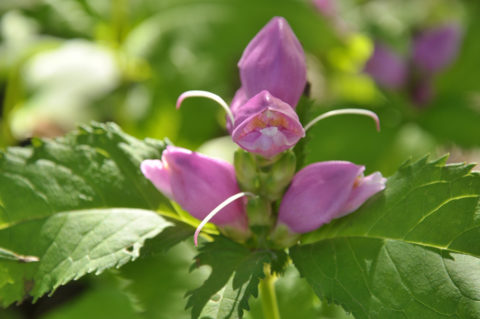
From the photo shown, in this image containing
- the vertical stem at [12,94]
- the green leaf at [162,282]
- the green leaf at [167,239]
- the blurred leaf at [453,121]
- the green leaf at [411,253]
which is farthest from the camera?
the vertical stem at [12,94]

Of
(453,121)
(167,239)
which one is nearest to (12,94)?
(167,239)

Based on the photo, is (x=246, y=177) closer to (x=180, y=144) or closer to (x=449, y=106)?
(x=180, y=144)

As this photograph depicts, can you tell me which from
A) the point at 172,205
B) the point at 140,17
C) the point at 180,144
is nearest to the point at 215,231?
the point at 172,205

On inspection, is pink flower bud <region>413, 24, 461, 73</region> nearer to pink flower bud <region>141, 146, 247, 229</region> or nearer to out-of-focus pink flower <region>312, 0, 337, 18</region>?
out-of-focus pink flower <region>312, 0, 337, 18</region>

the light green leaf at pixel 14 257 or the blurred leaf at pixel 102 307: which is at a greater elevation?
the light green leaf at pixel 14 257

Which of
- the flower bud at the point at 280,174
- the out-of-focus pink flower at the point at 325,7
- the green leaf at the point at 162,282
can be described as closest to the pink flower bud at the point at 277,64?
the flower bud at the point at 280,174

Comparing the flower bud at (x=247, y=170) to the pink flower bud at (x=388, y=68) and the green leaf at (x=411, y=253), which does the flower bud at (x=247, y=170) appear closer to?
the green leaf at (x=411, y=253)
